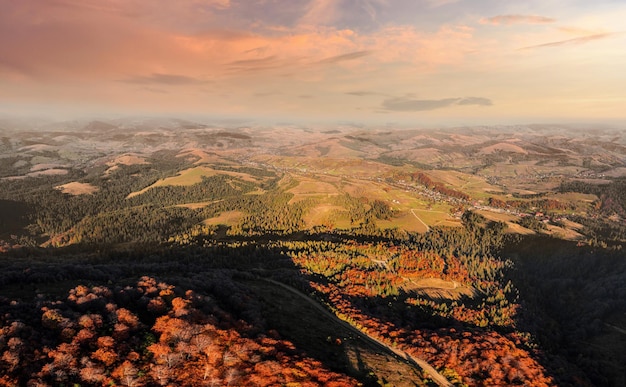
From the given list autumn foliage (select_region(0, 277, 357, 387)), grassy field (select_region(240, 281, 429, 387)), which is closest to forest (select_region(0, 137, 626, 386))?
autumn foliage (select_region(0, 277, 357, 387))

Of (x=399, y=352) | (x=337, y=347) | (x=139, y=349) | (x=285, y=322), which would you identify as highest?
(x=139, y=349)

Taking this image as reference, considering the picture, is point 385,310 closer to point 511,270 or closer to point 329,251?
point 329,251

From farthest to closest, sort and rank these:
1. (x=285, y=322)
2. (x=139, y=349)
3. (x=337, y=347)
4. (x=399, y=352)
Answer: (x=285, y=322) < (x=399, y=352) < (x=337, y=347) < (x=139, y=349)

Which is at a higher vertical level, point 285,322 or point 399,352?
point 285,322

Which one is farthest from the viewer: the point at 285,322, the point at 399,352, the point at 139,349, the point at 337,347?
the point at 285,322

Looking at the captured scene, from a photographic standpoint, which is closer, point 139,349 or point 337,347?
point 139,349

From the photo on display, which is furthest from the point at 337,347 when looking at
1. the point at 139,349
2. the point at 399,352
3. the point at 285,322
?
the point at 139,349

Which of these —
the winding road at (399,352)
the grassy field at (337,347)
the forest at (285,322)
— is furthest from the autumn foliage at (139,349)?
the winding road at (399,352)

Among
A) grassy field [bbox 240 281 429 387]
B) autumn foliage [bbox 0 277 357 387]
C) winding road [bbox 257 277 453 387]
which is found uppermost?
autumn foliage [bbox 0 277 357 387]

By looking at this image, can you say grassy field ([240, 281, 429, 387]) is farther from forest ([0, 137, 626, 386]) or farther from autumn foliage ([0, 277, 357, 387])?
autumn foliage ([0, 277, 357, 387])

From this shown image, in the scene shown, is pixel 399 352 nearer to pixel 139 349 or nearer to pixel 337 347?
pixel 337 347

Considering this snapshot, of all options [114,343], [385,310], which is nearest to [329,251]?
[385,310]
